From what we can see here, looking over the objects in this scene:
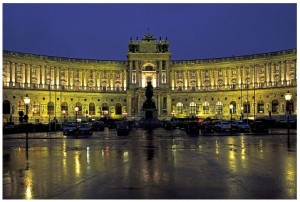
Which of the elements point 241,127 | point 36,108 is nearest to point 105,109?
point 36,108

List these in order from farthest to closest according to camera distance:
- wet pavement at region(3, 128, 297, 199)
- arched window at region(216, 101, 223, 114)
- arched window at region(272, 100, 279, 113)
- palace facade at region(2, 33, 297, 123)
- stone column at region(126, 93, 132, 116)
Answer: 1. arched window at region(216, 101, 223, 114)
2. stone column at region(126, 93, 132, 116)
3. arched window at region(272, 100, 279, 113)
4. palace facade at region(2, 33, 297, 123)
5. wet pavement at region(3, 128, 297, 199)

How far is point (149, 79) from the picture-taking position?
453 feet

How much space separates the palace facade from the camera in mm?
122688

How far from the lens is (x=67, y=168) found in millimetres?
21250

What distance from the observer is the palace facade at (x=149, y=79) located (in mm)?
122688

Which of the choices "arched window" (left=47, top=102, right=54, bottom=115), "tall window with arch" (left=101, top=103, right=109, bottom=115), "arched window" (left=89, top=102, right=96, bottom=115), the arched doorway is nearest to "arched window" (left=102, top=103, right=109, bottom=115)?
"tall window with arch" (left=101, top=103, right=109, bottom=115)

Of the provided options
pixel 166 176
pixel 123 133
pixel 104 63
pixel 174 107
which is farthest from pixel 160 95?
pixel 166 176

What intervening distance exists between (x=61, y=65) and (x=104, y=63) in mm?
13376

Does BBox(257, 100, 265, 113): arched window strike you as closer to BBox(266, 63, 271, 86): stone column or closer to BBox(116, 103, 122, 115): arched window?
BBox(266, 63, 271, 86): stone column

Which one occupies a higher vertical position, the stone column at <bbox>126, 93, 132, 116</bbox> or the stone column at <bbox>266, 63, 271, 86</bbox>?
the stone column at <bbox>266, 63, 271, 86</bbox>

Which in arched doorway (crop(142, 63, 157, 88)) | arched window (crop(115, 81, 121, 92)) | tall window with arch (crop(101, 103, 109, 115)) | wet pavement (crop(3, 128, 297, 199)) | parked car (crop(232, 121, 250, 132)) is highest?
arched doorway (crop(142, 63, 157, 88))

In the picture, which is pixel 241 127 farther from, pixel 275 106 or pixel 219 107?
pixel 219 107

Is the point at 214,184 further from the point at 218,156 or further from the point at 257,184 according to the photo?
the point at 218,156

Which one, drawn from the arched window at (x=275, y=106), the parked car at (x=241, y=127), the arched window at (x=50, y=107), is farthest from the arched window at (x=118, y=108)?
the parked car at (x=241, y=127)
